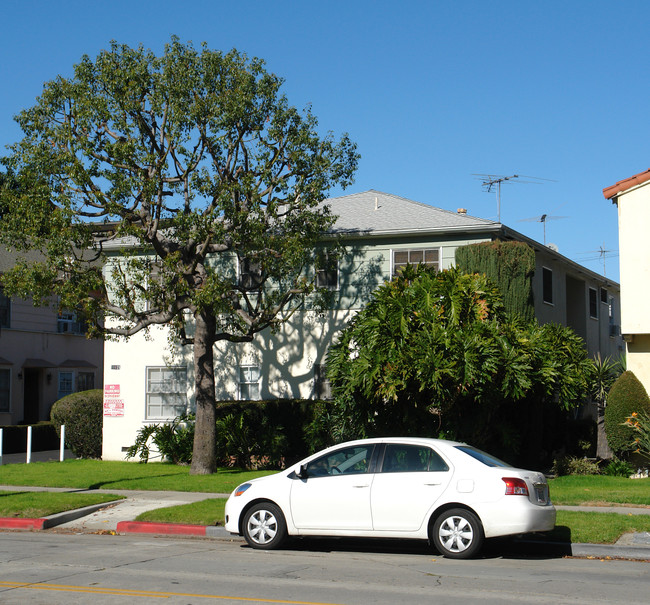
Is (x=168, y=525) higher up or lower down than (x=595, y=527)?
lower down

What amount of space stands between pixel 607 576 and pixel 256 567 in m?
3.97

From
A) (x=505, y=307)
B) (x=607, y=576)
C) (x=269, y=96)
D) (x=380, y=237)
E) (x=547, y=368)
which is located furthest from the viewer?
(x=380, y=237)

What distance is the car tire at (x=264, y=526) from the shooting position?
1101 centimetres

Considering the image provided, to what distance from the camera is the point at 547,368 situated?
17.4 metres

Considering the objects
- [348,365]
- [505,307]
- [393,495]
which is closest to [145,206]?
[348,365]

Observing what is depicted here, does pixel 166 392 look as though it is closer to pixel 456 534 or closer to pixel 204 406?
pixel 204 406

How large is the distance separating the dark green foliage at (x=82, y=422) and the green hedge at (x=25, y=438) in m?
6.77

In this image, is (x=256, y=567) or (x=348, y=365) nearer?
(x=256, y=567)

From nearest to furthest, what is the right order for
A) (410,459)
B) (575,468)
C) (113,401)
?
1. (410,459)
2. (575,468)
3. (113,401)

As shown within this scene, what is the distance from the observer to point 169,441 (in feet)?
72.6

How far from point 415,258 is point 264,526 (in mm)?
12268

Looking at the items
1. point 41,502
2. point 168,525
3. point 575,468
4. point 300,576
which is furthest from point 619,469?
point 41,502

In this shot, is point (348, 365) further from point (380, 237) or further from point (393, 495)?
point (393, 495)

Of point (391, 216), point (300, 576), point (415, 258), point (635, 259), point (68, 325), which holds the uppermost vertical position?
point (391, 216)
